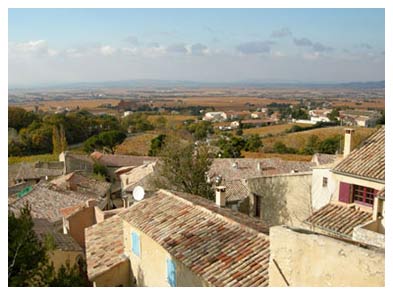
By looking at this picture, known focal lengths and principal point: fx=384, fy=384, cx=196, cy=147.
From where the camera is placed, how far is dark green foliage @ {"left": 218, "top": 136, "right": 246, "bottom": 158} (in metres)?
35.7

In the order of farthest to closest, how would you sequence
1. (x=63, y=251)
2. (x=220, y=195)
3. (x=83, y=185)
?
(x=83, y=185) → (x=63, y=251) → (x=220, y=195)

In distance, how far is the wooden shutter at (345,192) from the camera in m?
9.05

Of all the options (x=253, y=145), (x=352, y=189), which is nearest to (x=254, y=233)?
(x=352, y=189)

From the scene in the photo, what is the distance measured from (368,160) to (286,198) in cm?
357

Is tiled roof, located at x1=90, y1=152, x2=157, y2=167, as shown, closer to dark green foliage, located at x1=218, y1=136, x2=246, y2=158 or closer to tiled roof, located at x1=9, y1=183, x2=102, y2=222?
dark green foliage, located at x1=218, y1=136, x2=246, y2=158

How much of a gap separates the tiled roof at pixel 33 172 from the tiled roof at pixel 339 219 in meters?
23.4

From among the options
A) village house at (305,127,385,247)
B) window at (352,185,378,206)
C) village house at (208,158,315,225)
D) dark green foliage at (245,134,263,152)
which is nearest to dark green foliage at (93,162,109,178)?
dark green foliage at (245,134,263,152)

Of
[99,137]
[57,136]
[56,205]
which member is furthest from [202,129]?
[56,205]

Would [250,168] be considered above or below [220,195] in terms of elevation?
below

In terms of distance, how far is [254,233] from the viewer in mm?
7141

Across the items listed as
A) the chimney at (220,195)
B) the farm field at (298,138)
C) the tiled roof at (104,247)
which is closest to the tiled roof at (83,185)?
the tiled roof at (104,247)

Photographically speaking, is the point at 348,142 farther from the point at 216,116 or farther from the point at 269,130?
the point at 216,116

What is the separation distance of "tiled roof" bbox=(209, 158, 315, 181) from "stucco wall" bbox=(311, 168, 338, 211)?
1061 centimetres

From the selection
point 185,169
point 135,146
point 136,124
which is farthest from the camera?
point 136,124
